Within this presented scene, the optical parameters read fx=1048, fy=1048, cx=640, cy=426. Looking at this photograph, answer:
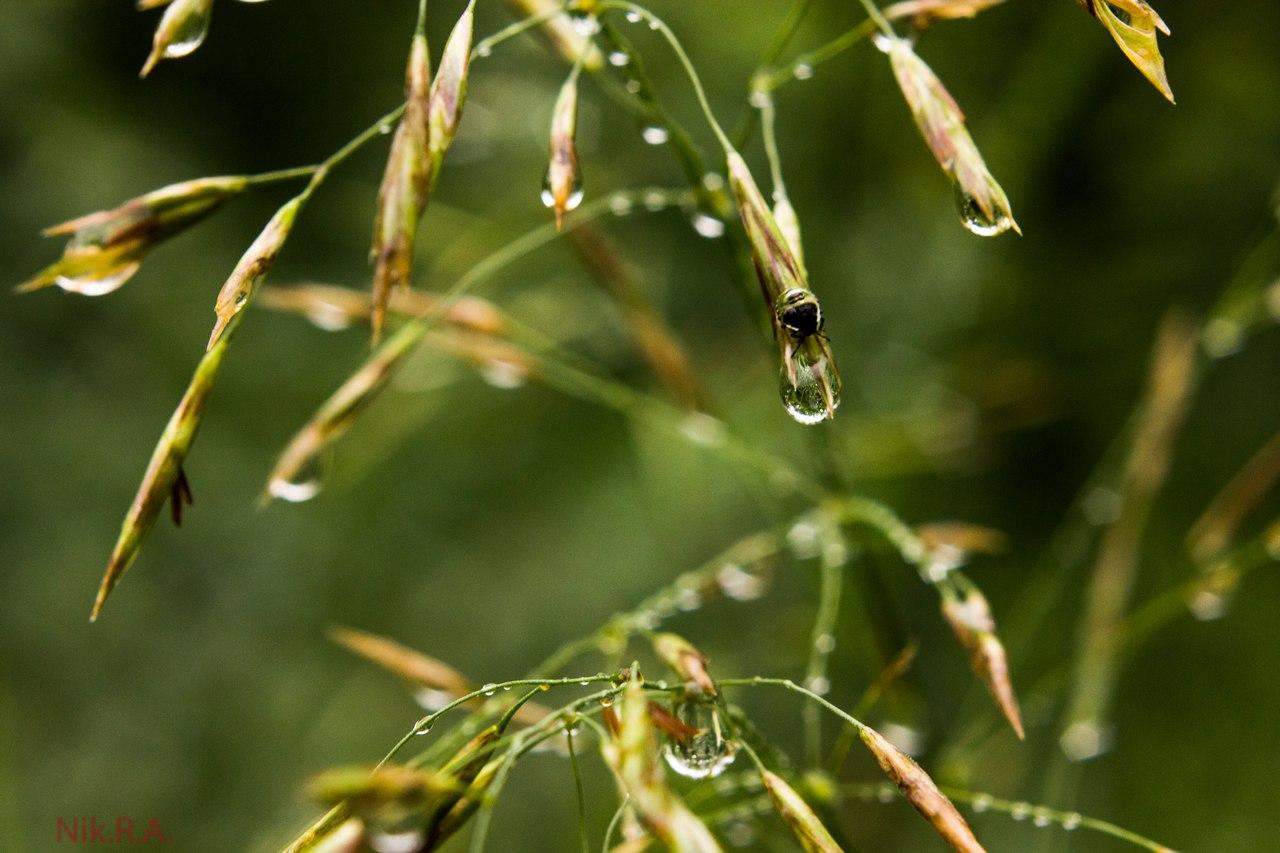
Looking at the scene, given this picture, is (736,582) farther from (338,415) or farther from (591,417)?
(591,417)

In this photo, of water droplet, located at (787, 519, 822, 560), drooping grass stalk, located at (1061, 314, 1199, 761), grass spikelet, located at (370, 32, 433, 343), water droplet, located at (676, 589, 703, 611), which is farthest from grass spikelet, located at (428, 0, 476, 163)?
drooping grass stalk, located at (1061, 314, 1199, 761)

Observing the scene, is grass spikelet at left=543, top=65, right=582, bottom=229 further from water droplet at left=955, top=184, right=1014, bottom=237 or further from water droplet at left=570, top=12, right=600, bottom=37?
water droplet at left=955, top=184, right=1014, bottom=237

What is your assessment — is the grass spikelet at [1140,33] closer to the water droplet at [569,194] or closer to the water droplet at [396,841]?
the water droplet at [569,194]

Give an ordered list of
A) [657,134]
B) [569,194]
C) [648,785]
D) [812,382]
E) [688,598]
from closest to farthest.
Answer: [648,785]
[812,382]
[569,194]
[657,134]
[688,598]

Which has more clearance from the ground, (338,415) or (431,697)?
(338,415)

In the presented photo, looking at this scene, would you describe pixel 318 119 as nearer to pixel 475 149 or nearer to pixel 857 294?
pixel 475 149

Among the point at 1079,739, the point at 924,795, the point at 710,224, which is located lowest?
the point at 1079,739

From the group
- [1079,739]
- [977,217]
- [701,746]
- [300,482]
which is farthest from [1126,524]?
[300,482]
